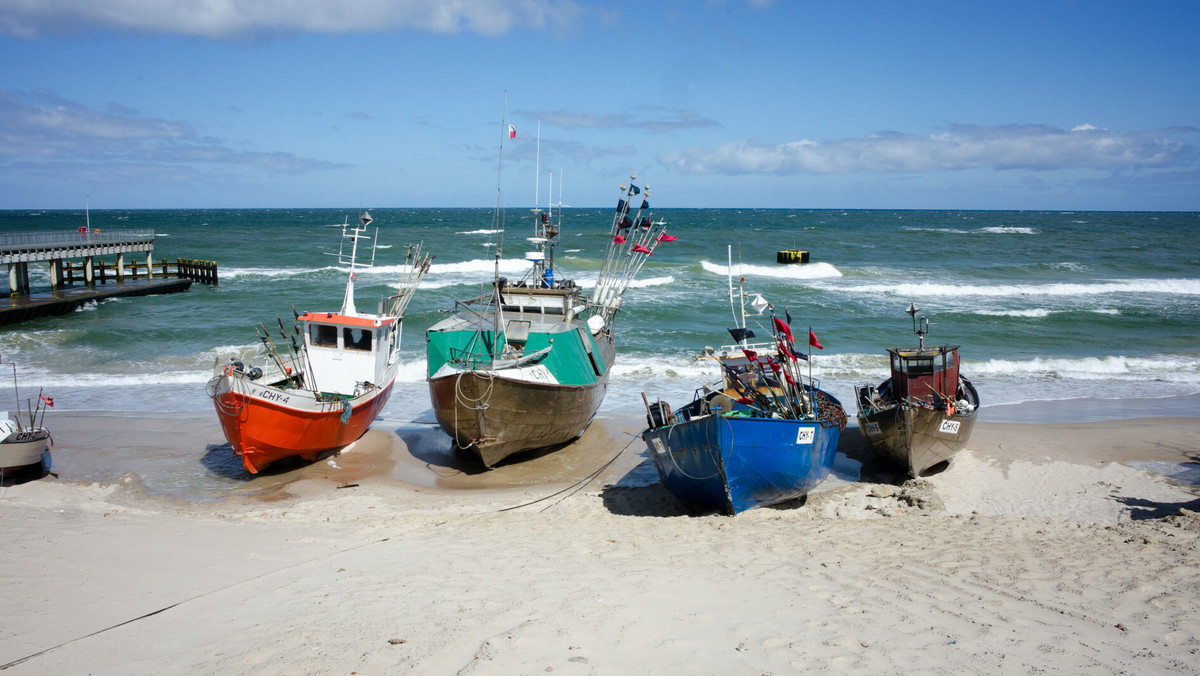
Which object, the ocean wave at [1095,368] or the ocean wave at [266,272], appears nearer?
the ocean wave at [1095,368]

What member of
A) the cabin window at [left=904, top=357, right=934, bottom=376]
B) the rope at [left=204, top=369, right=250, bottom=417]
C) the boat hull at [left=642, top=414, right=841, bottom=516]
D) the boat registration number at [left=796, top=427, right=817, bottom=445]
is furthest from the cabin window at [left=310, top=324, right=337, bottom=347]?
the cabin window at [left=904, top=357, right=934, bottom=376]

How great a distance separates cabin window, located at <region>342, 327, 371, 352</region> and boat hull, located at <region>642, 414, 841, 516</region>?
7.22 meters

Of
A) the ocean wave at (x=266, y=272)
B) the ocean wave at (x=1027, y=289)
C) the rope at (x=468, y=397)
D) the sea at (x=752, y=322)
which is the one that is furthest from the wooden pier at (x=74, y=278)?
the ocean wave at (x=1027, y=289)

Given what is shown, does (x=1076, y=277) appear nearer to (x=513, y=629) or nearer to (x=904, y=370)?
(x=904, y=370)

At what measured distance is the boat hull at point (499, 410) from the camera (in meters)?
13.4

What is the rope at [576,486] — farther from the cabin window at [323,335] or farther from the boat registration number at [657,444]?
the cabin window at [323,335]

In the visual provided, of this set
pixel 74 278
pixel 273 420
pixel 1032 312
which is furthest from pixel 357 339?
pixel 74 278

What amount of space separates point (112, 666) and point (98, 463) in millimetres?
10243

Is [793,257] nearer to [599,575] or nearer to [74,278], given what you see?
[74,278]

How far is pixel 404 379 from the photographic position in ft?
72.9

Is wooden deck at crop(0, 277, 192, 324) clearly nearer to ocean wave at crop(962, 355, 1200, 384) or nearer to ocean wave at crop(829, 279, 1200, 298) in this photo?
ocean wave at crop(962, 355, 1200, 384)

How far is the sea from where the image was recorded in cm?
2055

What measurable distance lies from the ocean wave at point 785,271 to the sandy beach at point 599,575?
35390mm

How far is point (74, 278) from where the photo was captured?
1580 inches
